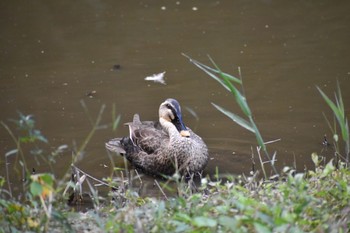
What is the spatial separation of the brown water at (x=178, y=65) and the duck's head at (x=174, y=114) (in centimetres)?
45

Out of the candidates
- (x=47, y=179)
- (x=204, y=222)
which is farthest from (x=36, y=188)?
(x=204, y=222)

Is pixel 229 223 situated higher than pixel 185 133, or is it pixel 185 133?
pixel 229 223

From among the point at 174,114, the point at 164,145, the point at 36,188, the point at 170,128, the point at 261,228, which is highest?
the point at 36,188

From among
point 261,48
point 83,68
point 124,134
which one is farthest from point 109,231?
point 261,48

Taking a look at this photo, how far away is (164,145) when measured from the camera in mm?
7996

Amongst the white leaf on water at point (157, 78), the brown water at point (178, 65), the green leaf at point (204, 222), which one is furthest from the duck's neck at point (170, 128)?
the green leaf at point (204, 222)

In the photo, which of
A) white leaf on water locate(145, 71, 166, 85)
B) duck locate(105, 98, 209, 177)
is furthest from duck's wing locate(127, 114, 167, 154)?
white leaf on water locate(145, 71, 166, 85)

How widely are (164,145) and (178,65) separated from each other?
2350mm

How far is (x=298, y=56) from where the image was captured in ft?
33.4

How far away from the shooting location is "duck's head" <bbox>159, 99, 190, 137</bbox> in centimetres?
792

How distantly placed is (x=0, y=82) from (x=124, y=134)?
219cm

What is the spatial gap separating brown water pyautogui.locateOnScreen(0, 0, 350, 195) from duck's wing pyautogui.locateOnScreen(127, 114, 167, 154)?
0.34 metres

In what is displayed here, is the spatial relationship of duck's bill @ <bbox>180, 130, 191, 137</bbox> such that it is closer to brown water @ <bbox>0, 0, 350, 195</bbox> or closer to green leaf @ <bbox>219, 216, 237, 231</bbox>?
brown water @ <bbox>0, 0, 350, 195</bbox>

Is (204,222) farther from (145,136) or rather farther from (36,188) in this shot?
(145,136)
